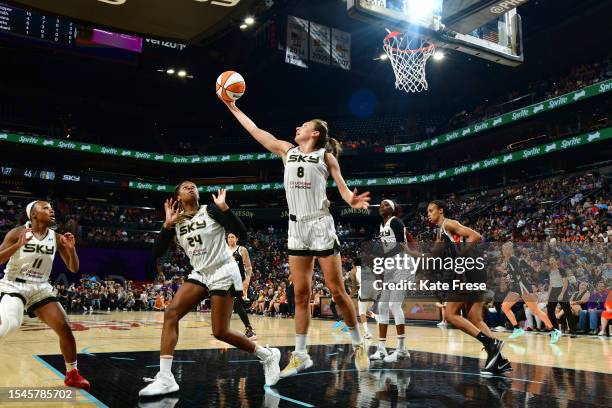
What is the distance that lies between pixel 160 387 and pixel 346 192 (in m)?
2.37

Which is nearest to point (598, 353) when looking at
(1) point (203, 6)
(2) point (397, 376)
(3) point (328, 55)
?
(2) point (397, 376)

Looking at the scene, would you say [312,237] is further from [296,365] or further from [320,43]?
[320,43]

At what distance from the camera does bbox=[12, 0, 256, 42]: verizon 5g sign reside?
4.31 meters

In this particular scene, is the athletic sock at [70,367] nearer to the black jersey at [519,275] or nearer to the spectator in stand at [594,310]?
the black jersey at [519,275]

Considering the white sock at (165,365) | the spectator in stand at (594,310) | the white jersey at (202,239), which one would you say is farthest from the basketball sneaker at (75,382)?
the spectator in stand at (594,310)

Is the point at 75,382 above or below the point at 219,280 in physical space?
below

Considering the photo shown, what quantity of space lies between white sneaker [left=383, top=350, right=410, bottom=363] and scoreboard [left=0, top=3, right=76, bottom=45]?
969 inches

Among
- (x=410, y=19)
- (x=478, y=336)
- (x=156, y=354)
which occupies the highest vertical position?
(x=410, y=19)

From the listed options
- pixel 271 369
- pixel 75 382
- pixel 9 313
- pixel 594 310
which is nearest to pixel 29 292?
pixel 9 313

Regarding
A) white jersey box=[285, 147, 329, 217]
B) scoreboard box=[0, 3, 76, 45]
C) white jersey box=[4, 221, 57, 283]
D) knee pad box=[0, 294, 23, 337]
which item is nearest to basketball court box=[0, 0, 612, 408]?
knee pad box=[0, 294, 23, 337]

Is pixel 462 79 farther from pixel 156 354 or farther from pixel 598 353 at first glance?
pixel 156 354

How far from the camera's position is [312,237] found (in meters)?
4.90

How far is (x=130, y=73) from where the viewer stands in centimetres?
3694

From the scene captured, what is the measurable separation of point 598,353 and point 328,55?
21707 millimetres
